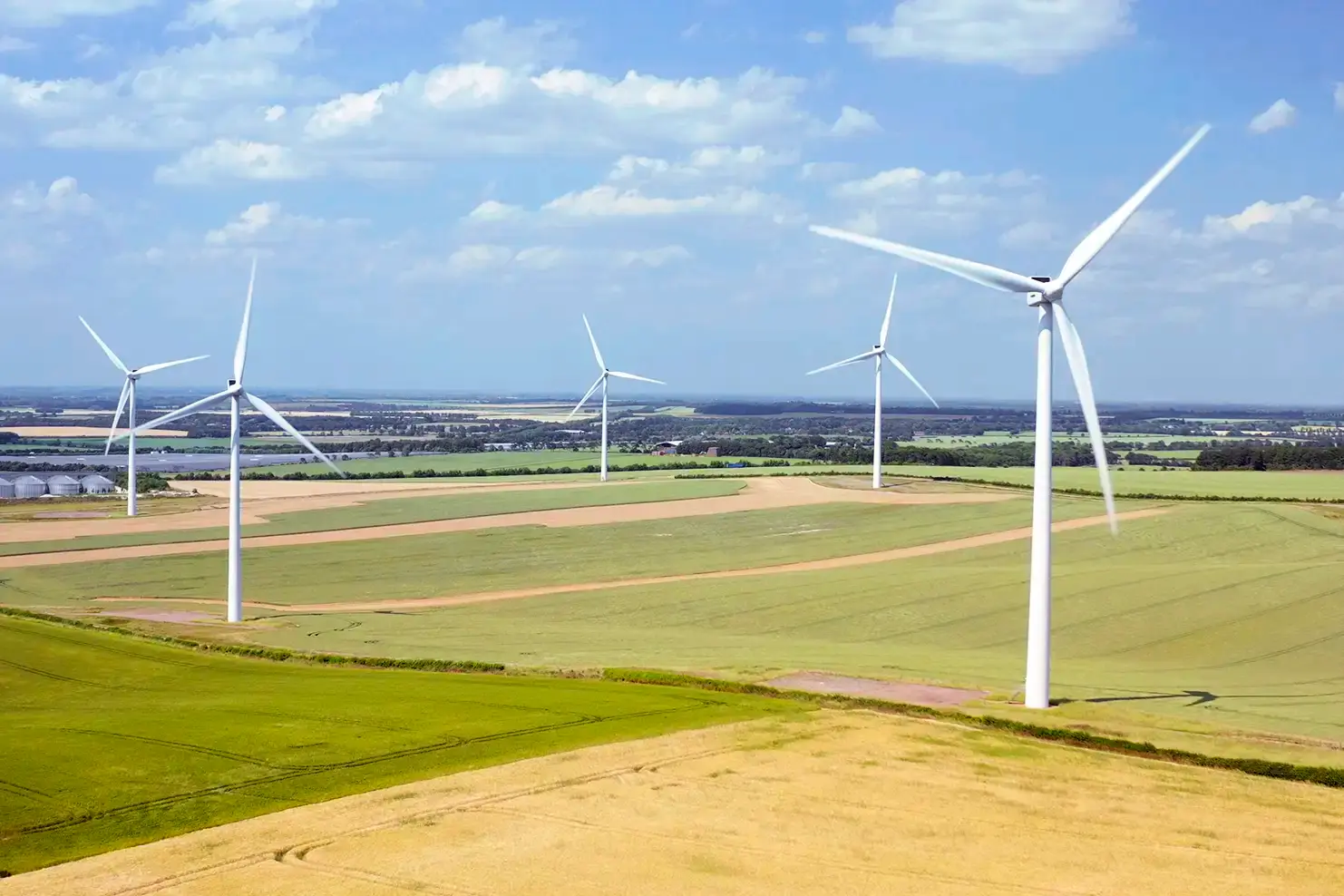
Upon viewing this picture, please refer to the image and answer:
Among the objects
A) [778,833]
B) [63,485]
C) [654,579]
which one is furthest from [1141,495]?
[63,485]

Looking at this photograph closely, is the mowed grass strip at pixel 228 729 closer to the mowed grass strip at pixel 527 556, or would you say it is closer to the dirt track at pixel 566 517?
the mowed grass strip at pixel 527 556

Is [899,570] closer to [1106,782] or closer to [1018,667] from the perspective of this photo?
[1018,667]

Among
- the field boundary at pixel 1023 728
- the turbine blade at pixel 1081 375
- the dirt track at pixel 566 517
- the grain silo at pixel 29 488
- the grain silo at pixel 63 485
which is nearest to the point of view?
the field boundary at pixel 1023 728

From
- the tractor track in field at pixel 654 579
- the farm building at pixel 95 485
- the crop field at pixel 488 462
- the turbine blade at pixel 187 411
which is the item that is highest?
the turbine blade at pixel 187 411

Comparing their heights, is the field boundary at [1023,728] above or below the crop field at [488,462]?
below

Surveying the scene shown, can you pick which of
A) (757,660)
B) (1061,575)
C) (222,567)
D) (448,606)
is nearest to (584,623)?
(448,606)

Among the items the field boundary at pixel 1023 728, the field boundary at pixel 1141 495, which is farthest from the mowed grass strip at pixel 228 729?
the field boundary at pixel 1141 495
